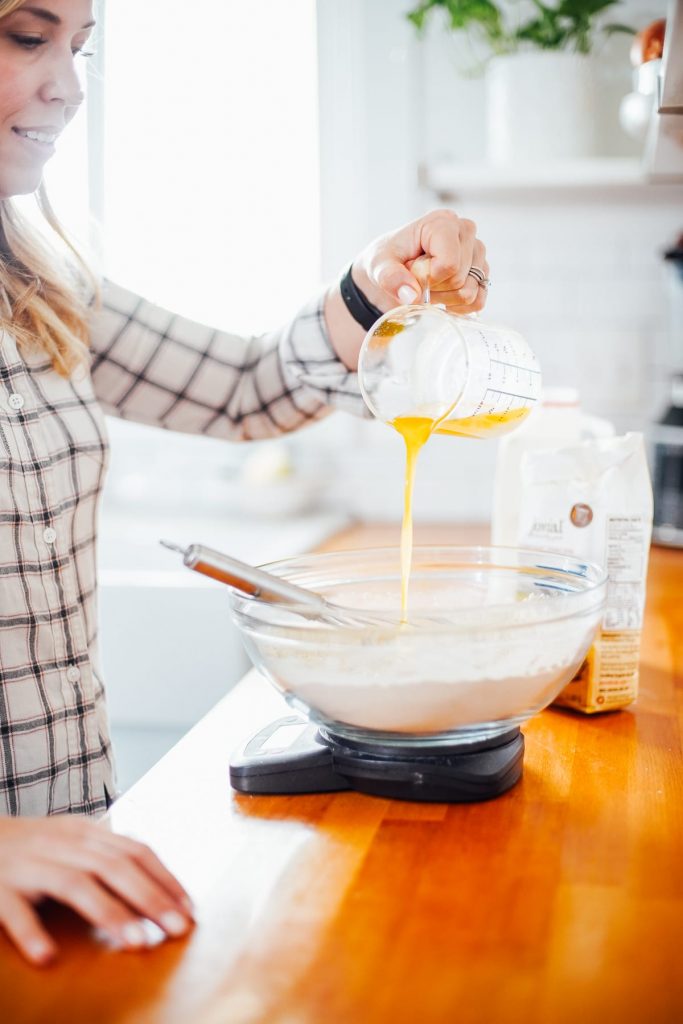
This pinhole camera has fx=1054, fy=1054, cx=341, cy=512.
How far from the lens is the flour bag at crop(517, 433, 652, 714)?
0.98 m

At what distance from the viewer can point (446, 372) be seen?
100 cm

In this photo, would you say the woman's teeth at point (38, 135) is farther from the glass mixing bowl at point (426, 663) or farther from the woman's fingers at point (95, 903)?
the woman's fingers at point (95, 903)

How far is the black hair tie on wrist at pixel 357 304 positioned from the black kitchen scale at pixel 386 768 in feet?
1.81

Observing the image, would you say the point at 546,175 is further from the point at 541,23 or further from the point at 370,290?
the point at 370,290

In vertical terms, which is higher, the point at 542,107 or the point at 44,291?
the point at 542,107

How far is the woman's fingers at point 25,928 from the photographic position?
575 mm

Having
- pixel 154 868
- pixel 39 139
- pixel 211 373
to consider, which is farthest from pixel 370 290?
pixel 154 868

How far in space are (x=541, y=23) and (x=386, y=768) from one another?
1.70 meters

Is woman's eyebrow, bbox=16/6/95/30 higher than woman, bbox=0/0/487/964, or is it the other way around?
woman's eyebrow, bbox=16/6/95/30

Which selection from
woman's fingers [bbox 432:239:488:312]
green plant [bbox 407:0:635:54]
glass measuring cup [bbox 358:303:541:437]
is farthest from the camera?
green plant [bbox 407:0:635:54]

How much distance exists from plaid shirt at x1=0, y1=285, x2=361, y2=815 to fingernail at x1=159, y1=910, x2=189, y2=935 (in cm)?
49

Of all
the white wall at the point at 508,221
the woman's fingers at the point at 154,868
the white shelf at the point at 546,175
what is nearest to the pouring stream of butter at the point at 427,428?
the woman's fingers at the point at 154,868

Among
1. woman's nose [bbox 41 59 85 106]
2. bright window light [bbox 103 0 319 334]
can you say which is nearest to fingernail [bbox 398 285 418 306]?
woman's nose [bbox 41 59 85 106]

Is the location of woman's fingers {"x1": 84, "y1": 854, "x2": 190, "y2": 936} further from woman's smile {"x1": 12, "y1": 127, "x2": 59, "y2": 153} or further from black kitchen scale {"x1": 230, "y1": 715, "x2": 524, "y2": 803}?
woman's smile {"x1": 12, "y1": 127, "x2": 59, "y2": 153}
